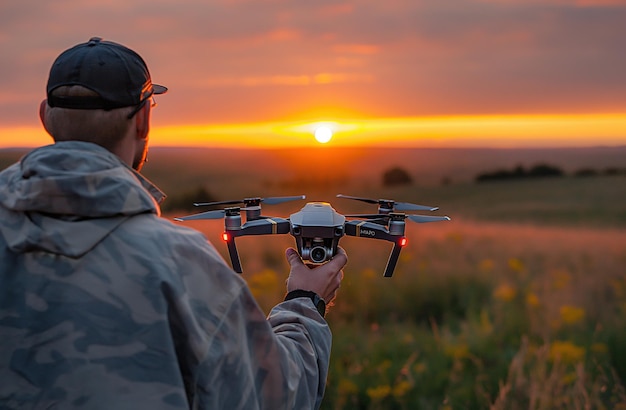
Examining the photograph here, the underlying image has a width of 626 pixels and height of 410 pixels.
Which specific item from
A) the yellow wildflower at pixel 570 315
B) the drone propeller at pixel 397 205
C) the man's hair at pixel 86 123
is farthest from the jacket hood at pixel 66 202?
the yellow wildflower at pixel 570 315

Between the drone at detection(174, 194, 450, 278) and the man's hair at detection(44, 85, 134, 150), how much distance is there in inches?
28.6

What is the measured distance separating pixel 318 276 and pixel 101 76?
0.97 meters

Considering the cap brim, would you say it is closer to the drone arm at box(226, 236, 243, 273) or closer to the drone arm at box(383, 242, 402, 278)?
the drone arm at box(226, 236, 243, 273)

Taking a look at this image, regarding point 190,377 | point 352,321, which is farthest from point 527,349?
point 190,377

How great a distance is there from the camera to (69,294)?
5.82 ft

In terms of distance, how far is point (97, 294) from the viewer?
1773 mm

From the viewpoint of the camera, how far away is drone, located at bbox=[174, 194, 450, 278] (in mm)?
2545

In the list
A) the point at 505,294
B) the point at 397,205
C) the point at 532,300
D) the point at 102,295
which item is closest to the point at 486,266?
the point at 505,294

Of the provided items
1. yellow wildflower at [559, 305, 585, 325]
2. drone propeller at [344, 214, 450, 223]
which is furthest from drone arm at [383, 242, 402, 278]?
yellow wildflower at [559, 305, 585, 325]

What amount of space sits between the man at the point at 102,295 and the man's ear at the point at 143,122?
11 centimetres

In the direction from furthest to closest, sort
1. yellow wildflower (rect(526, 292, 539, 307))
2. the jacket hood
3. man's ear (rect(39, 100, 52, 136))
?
yellow wildflower (rect(526, 292, 539, 307)) → man's ear (rect(39, 100, 52, 136)) → the jacket hood

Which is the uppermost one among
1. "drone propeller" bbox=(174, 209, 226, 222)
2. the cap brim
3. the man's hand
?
the cap brim

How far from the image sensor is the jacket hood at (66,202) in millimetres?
1761

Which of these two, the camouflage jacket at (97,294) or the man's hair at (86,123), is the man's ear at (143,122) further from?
the camouflage jacket at (97,294)
